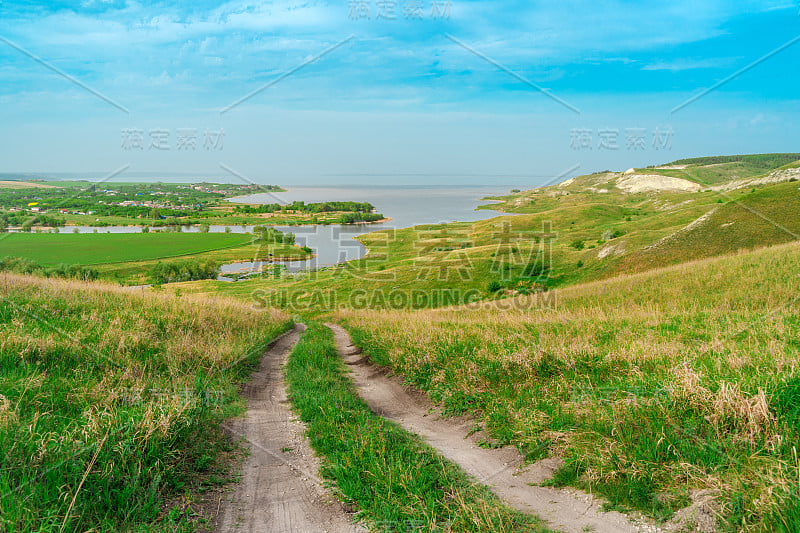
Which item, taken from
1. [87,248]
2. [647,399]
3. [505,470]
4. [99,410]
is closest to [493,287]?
[647,399]

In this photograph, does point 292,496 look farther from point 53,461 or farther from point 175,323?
point 175,323

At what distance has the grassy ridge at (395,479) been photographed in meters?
3.98

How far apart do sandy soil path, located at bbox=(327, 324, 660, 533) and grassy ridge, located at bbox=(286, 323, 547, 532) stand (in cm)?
35

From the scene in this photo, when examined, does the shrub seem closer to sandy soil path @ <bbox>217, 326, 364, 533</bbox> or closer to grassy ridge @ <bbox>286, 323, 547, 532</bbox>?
grassy ridge @ <bbox>286, 323, 547, 532</bbox>

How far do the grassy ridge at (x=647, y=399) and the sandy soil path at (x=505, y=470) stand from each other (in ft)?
0.80

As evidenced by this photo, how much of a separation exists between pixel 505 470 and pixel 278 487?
287cm

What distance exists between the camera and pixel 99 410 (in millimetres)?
5281

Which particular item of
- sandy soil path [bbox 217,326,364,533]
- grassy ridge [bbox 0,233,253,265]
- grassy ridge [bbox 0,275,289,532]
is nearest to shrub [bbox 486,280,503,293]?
grassy ridge [bbox 0,275,289,532]

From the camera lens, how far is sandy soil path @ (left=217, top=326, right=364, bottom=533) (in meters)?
4.21

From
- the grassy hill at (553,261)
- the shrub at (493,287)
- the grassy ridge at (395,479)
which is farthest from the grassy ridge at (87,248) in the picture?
the shrub at (493,287)

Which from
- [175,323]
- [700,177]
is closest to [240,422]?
[175,323]

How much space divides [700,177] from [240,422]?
238 m

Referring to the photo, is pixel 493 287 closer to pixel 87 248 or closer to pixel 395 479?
pixel 395 479

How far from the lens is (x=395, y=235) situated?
122 m
